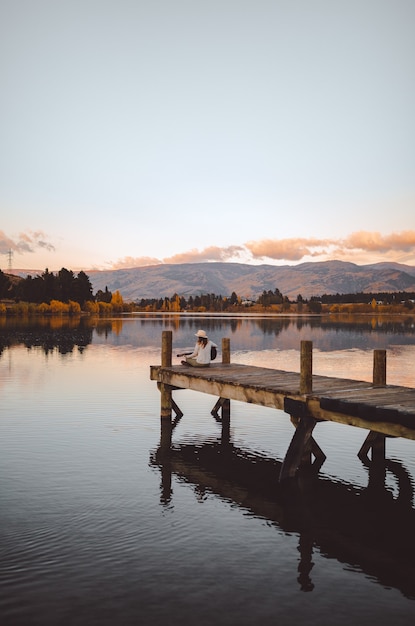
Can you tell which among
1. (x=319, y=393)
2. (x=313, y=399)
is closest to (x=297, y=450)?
(x=313, y=399)

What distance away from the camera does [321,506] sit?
14008 mm

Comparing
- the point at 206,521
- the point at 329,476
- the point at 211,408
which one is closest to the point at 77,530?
the point at 206,521

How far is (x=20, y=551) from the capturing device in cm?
1086

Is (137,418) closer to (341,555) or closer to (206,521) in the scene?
(206,521)

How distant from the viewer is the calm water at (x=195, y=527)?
9.26m

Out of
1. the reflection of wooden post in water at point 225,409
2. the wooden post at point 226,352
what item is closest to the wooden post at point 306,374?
the reflection of wooden post in water at point 225,409

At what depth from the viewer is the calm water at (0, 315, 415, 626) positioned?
9.26m

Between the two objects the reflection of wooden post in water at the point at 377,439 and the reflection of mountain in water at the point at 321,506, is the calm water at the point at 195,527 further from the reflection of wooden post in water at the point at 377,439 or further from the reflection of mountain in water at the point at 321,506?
the reflection of wooden post in water at the point at 377,439

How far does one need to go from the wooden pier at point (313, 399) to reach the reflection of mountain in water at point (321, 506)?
980 millimetres

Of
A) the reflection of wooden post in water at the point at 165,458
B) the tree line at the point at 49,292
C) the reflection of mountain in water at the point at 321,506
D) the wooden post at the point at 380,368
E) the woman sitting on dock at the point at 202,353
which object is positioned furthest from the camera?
the tree line at the point at 49,292

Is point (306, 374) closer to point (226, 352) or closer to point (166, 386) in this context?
point (166, 386)

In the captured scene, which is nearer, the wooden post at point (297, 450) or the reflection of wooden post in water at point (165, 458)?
the reflection of wooden post in water at point (165, 458)

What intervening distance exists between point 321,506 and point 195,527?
10.8 feet

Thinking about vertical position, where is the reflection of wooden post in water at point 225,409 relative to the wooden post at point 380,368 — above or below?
below
